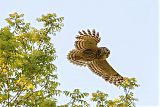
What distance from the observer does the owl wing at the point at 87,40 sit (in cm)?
2114

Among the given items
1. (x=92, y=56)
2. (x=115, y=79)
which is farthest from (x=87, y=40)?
(x=115, y=79)

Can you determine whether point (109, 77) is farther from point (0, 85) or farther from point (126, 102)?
point (0, 85)

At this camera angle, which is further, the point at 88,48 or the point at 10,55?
the point at 88,48

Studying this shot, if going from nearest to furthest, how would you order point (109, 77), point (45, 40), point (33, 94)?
point (33, 94) → point (45, 40) → point (109, 77)

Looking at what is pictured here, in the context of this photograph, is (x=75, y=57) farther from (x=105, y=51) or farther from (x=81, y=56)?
(x=105, y=51)

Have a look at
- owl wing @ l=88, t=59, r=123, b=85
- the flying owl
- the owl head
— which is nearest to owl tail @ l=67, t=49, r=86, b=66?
the flying owl

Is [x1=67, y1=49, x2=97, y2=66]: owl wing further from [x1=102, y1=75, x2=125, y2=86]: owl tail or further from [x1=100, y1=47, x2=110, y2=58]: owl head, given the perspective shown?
[x1=102, y1=75, x2=125, y2=86]: owl tail

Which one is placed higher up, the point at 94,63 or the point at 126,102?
the point at 94,63

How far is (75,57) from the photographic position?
20703 millimetres

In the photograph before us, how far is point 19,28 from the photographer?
18.9 metres

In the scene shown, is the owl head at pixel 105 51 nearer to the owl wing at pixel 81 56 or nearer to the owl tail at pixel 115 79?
the owl wing at pixel 81 56

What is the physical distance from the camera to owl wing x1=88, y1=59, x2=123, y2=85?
2073 centimetres

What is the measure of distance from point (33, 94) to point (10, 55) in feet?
7.10

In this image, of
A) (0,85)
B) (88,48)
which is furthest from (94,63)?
(0,85)
